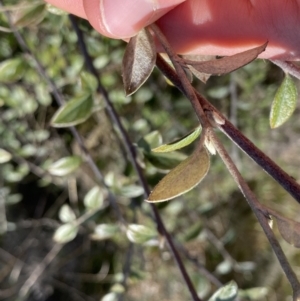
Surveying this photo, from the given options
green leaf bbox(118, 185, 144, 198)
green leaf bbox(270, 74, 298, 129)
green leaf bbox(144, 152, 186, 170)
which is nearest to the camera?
green leaf bbox(270, 74, 298, 129)

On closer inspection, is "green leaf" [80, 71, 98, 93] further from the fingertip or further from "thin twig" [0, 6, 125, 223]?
the fingertip

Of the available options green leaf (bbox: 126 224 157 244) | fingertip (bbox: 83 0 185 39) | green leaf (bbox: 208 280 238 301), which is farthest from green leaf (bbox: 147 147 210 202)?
green leaf (bbox: 126 224 157 244)

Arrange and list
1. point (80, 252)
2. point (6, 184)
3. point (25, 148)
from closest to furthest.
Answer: point (25, 148)
point (6, 184)
point (80, 252)

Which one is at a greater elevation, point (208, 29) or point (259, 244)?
point (208, 29)

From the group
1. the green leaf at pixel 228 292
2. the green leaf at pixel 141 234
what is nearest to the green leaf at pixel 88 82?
the green leaf at pixel 141 234

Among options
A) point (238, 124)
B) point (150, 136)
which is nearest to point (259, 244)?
point (238, 124)

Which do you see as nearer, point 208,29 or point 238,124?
point 208,29

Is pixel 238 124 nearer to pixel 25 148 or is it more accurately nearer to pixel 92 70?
pixel 25 148

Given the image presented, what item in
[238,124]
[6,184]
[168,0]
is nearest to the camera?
[168,0]
